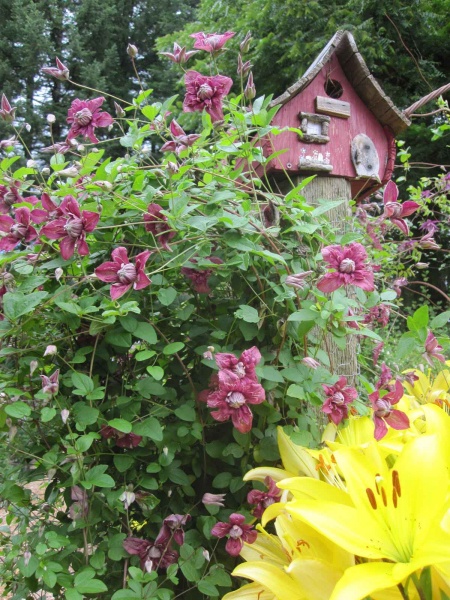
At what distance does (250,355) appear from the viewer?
27.2 inches

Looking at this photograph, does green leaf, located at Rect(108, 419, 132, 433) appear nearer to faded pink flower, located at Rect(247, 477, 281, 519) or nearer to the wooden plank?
faded pink flower, located at Rect(247, 477, 281, 519)

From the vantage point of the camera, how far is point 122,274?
2.24 ft

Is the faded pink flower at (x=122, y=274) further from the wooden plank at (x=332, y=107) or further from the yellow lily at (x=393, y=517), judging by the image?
the wooden plank at (x=332, y=107)

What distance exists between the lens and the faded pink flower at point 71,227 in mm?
695

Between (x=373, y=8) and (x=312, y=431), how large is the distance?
601 centimetres

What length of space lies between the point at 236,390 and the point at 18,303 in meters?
0.31

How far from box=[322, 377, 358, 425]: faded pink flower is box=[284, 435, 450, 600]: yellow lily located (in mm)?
298

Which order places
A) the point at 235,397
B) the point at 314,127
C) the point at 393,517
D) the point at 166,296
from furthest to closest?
the point at 314,127 → the point at 166,296 → the point at 235,397 → the point at 393,517

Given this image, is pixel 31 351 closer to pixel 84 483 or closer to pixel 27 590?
pixel 84 483

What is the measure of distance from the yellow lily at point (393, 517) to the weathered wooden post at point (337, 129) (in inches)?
39.3

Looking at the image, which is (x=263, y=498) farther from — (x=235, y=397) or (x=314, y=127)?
(x=314, y=127)

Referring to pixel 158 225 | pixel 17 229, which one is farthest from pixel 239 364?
pixel 17 229

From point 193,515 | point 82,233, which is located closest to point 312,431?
point 193,515

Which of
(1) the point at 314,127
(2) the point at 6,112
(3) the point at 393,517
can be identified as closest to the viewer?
(3) the point at 393,517
